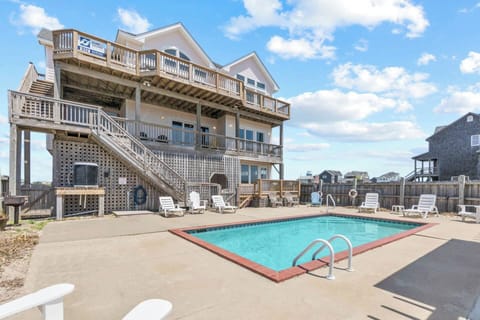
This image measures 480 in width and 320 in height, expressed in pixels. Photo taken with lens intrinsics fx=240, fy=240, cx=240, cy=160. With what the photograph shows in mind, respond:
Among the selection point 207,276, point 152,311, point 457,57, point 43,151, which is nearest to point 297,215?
point 207,276

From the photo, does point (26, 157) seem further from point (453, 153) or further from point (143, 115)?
point (453, 153)

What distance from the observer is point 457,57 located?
9.80m

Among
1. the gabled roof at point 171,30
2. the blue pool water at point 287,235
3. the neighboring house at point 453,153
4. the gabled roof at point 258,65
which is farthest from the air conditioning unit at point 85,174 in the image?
the neighboring house at point 453,153

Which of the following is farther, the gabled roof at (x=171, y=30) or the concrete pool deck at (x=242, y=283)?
the gabled roof at (x=171, y=30)

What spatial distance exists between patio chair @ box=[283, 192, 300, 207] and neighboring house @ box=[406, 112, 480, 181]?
64.2 ft

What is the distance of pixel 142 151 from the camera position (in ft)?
36.2

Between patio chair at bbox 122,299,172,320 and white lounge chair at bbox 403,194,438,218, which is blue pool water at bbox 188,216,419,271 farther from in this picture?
patio chair at bbox 122,299,172,320

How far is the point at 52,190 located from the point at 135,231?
5578 mm

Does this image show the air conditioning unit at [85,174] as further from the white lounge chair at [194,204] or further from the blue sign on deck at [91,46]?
the blue sign on deck at [91,46]

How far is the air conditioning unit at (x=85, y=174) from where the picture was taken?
30.4 ft

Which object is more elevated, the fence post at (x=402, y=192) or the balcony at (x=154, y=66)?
the balcony at (x=154, y=66)

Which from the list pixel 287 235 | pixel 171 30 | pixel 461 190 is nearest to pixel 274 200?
pixel 287 235

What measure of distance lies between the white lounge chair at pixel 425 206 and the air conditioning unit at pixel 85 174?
44.4ft

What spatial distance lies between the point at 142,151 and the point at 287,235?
24.1ft
